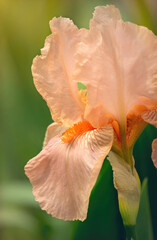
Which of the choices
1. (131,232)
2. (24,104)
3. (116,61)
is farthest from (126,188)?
(24,104)

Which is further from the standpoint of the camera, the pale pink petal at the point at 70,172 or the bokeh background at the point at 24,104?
the bokeh background at the point at 24,104

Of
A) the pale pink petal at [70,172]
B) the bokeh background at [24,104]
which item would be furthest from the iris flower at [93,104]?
the bokeh background at [24,104]

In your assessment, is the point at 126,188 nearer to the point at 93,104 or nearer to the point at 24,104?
the point at 93,104

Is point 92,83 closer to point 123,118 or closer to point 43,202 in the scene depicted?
point 123,118

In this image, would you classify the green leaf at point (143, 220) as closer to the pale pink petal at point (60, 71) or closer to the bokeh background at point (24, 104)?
the pale pink petal at point (60, 71)

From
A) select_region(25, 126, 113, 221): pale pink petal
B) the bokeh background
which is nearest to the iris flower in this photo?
select_region(25, 126, 113, 221): pale pink petal

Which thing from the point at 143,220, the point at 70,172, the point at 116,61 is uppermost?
the point at 116,61

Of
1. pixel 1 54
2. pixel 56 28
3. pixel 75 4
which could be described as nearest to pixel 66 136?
pixel 56 28
